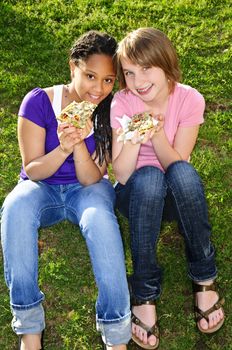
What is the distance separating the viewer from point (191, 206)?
4.39 m

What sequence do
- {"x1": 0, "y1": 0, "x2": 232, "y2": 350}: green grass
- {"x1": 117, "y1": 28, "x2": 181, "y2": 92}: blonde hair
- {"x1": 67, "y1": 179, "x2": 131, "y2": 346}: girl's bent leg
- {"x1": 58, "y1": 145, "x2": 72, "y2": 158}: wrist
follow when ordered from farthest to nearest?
{"x1": 0, "y1": 0, "x2": 232, "y2": 350}: green grass, {"x1": 58, "y1": 145, "x2": 72, "y2": 158}: wrist, {"x1": 117, "y1": 28, "x2": 181, "y2": 92}: blonde hair, {"x1": 67, "y1": 179, "x2": 131, "y2": 346}: girl's bent leg

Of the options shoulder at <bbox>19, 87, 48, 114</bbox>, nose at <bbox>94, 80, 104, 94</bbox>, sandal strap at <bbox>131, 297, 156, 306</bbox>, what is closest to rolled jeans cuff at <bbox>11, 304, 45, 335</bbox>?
sandal strap at <bbox>131, 297, 156, 306</bbox>

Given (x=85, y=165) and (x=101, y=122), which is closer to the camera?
(x=85, y=165)

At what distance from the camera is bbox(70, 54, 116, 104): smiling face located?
15.2 ft

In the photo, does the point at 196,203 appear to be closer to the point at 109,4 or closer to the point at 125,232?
the point at 125,232

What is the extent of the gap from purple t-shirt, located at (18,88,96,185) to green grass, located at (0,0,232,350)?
783 mm

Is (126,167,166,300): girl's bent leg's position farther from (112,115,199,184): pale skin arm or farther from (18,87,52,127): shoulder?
(18,87,52,127): shoulder

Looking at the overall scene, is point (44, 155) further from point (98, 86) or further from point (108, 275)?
point (108, 275)

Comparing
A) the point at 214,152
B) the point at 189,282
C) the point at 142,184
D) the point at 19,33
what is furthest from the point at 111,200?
the point at 19,33

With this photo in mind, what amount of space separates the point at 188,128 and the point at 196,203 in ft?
2.23

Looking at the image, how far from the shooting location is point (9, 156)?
6.29 meters

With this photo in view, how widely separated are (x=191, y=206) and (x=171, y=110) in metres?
0.83

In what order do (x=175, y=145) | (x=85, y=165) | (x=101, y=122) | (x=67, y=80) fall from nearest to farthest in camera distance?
(x=85, y=165)
(x=175, y=145)
(x=101, y=122)
(x=67, y=80)

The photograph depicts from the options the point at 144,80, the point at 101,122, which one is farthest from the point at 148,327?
the point at 144,80
